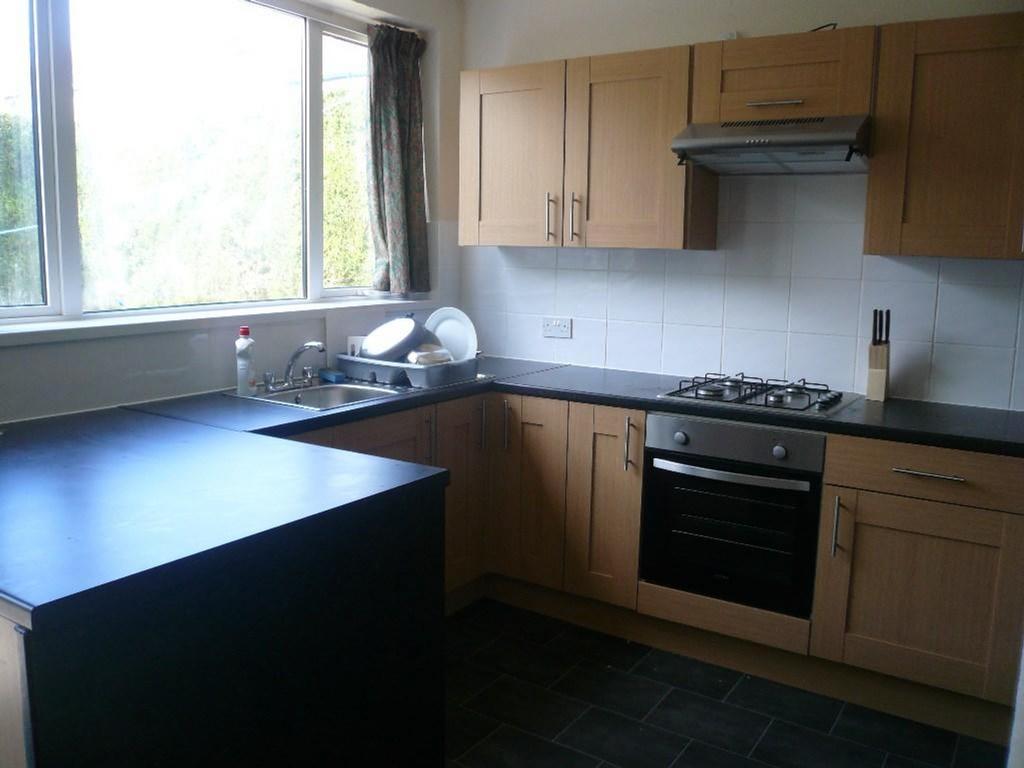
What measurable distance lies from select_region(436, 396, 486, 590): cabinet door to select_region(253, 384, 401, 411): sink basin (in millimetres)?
244

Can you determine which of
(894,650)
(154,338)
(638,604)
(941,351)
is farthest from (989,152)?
(154,338)

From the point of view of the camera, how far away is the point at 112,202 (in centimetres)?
276

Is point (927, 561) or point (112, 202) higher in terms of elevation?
point (112, 202)

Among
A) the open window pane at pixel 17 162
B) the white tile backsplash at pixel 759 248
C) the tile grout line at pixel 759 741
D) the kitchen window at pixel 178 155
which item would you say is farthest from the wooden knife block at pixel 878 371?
the open window pane at pixel 17 162

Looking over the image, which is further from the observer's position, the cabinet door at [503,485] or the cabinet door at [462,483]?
the cabinet door at [503,485]

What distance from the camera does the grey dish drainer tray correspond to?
10.4 ft

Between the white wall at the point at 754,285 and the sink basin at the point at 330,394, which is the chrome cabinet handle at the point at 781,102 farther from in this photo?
the sink basin at the point at 330,394

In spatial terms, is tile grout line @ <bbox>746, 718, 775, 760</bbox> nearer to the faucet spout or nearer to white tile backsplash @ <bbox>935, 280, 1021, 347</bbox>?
white tile backsplash @ <bbox>935, 280, 1021, 347</bbox>

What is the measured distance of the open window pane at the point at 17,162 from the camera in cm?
246

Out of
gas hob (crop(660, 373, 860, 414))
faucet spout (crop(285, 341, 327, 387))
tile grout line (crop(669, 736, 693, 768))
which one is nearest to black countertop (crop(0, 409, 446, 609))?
faucet spout (crop(285, 341, 327, 387))

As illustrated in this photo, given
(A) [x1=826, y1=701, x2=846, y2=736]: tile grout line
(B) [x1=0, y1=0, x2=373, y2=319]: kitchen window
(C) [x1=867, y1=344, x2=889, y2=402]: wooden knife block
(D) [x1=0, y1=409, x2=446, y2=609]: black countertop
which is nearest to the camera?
(D) [x1=0, y1=409, x2=446, y2=609]: black countertop

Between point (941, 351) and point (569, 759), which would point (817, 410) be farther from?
point (569, 759)

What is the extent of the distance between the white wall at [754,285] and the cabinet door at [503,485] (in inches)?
23.4

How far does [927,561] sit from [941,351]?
790mm
